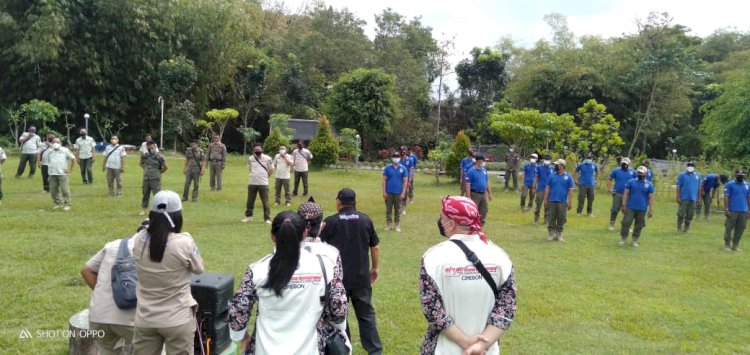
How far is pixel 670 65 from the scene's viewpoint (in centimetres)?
2750

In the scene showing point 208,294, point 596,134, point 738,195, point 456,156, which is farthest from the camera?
point 596,134

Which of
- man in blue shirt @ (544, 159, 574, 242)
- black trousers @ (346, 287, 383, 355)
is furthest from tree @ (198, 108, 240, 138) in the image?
black trousers @ (346, 287, 383, 355)

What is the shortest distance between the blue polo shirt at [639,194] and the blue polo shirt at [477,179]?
9.21ft

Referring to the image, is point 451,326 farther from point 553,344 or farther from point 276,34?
point 276,34

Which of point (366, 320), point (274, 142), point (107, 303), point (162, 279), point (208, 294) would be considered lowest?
point (366, 320)

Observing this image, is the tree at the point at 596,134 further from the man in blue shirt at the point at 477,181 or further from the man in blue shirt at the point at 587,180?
the man in blue shirt at the point at 477,181

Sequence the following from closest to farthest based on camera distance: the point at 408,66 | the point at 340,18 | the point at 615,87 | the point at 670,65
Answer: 1. the point at 670,65
2. the point at 615,87
3. the point at 408,66
4. the point at 340,18

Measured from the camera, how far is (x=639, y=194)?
10.9 metres

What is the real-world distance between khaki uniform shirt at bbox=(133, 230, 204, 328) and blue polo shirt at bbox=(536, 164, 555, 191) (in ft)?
37.1

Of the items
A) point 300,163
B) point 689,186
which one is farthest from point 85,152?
point 689,186

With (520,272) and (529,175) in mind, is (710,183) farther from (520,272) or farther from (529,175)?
(520,272)

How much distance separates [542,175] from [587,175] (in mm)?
1851

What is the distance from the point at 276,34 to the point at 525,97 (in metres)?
17.2

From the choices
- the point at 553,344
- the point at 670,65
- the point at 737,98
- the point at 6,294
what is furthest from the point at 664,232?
the point at 670,65
